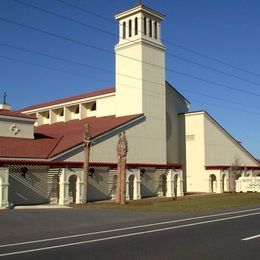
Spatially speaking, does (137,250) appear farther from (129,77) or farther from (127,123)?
(129,77)

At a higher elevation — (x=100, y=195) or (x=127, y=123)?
(x=127, y=123)

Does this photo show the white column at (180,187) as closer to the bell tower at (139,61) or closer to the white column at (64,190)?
the bell tower at (139,61)

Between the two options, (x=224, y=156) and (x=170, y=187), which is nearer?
(x=170, y=187)

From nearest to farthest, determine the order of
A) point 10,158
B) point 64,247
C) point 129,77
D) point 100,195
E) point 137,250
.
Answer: point 137,250 < point 64,247 < point 10,158 < point 100,195 < point 129,77

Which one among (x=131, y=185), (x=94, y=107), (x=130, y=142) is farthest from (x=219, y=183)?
(x=94, y=107)

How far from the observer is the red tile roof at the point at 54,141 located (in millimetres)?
34344

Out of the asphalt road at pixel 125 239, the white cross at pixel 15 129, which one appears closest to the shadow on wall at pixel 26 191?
the white cross at pixel 15 129

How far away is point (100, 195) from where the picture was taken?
122ft

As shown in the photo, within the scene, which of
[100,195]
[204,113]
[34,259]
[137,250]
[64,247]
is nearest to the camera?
[34,259]

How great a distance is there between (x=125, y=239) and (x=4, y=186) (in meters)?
17.5

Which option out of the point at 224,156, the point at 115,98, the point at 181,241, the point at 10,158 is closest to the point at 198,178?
the point at 224,156

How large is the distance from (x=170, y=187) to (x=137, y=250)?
107 ft

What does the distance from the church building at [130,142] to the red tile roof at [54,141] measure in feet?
0.28

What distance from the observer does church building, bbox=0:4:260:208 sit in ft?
110
